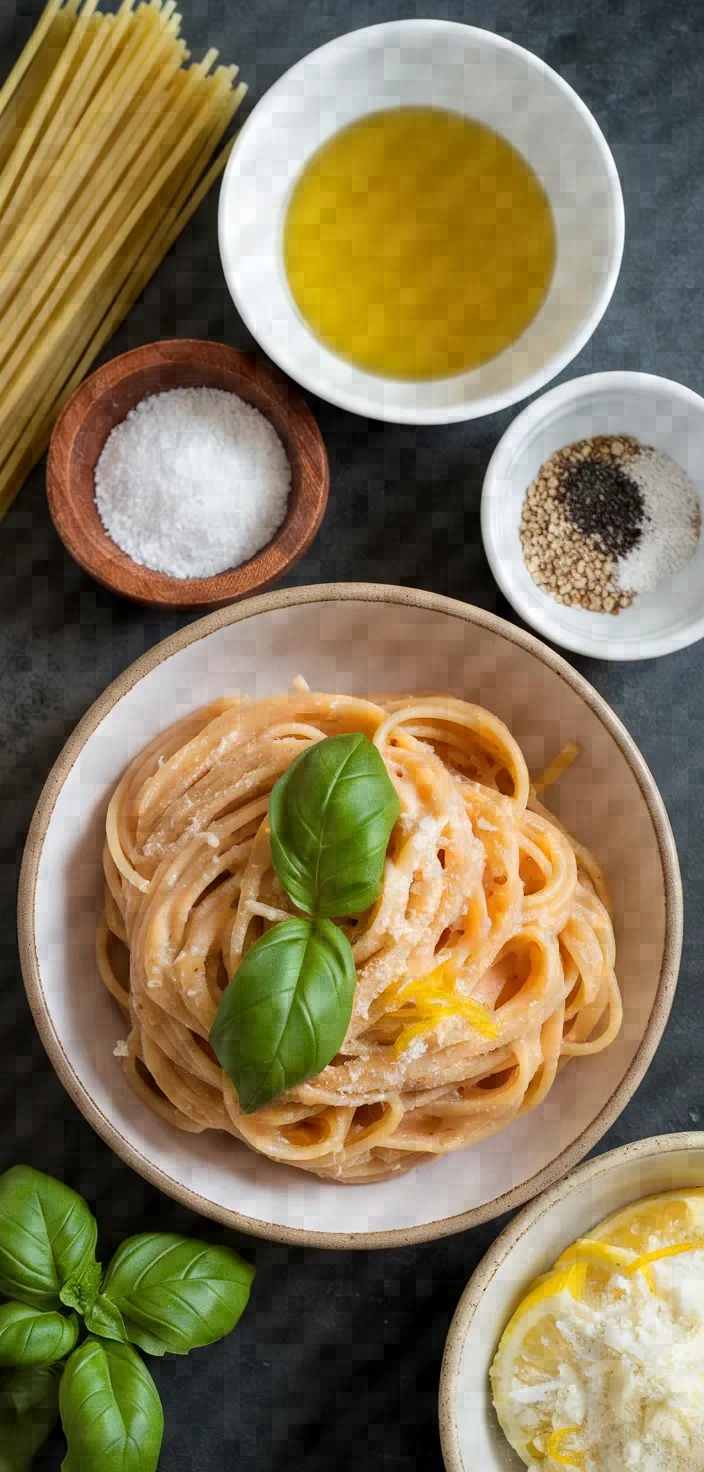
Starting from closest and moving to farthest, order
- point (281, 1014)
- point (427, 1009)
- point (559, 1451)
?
point (281, 1014)
point (427, 1009)
point (559, 1451)

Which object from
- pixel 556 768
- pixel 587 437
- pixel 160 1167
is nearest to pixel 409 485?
pixel 587 437

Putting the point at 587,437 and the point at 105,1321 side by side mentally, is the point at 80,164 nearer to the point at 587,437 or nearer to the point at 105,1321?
the point at 587,437

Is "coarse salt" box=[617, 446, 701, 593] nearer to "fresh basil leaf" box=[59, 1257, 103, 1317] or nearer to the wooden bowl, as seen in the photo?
the wooden bowl

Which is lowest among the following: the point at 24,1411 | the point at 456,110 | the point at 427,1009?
the point at 24,1411

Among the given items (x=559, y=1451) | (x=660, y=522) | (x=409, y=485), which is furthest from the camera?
(x=409, y=485)

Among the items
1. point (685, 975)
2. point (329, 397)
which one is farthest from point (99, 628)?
point (685, 975)
